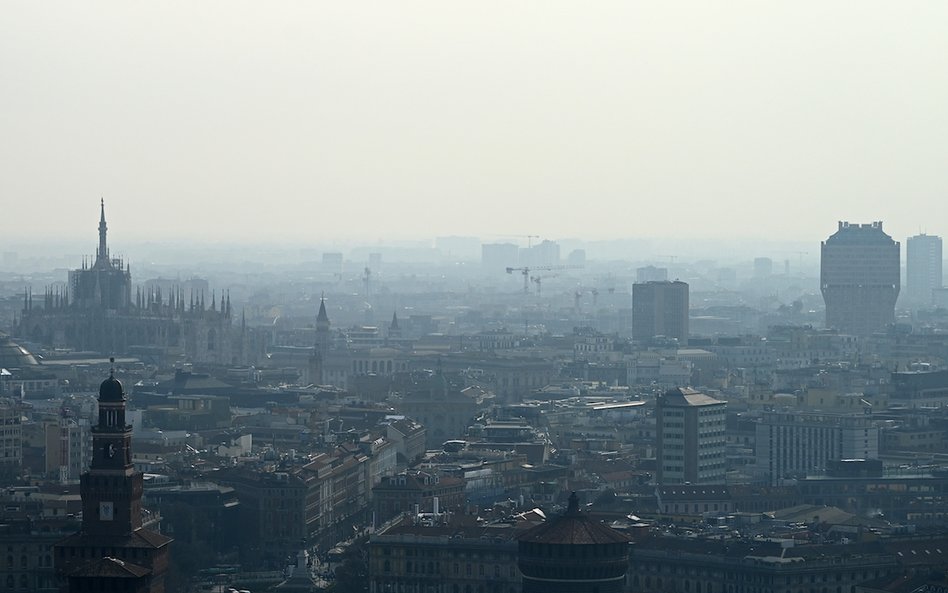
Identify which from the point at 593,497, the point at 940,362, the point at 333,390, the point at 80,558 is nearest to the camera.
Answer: the point at 80,558

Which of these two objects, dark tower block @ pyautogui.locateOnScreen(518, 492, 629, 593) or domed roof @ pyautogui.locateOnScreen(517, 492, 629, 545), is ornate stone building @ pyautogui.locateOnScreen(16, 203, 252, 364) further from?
dark tower block @ pyautogui.locateOnScreen(518, 492, 629, 593)

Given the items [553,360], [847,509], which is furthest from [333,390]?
[847,509]

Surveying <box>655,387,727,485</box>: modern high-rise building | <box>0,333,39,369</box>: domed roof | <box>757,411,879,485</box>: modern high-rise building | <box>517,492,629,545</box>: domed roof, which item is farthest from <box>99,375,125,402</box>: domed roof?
<box>0,333,39,369</box>: domed roof

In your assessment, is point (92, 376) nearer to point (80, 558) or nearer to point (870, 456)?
point (870, 456)

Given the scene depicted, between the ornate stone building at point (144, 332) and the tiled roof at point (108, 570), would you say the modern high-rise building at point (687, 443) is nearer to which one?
the tiled roof at point (108, 570)

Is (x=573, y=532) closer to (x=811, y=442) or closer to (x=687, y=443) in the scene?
(x=687, y=443)
